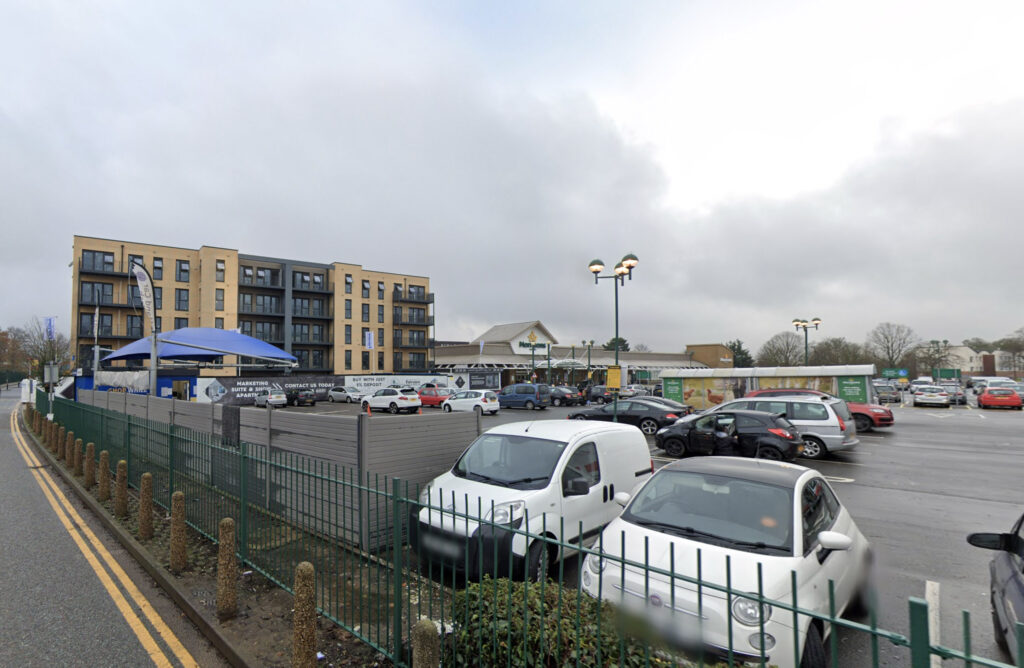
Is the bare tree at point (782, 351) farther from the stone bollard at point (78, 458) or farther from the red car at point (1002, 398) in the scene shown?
the stone bollard at point (78, 458)

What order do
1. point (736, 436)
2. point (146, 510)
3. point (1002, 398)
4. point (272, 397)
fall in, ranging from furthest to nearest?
point (1002, 398) → point (272, 397) → point (736, 436) → point (146, 510)

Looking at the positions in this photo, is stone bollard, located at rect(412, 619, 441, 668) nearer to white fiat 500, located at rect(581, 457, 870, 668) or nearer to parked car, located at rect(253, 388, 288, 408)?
white fiat 500, located at rect(581, 457, 870, 668)

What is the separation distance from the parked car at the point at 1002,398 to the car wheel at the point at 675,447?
1225 inches

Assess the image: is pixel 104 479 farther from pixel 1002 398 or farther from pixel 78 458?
pixel 1002 398

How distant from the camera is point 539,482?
17.8 ft

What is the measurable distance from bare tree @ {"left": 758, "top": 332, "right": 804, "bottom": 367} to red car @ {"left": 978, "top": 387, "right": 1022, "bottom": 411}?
3497cm

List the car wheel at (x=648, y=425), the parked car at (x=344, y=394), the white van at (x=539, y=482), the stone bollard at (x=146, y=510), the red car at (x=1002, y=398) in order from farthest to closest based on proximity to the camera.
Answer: the parked car at (x=344, y=394) < the red car at (x=1002, y=398) < the car wheel at (x=648, y=425) < the stone bollard at (x=146, y=510) < the white van at (x=539, y=482)

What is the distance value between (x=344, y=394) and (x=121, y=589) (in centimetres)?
3199

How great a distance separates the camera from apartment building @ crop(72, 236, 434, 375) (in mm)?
48438

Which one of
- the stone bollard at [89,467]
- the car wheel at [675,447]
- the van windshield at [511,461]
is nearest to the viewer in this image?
the van windshield at [511,461]

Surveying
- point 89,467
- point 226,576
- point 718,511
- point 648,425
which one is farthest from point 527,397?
point 226,576

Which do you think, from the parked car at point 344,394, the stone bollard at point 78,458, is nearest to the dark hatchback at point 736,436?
the stone bollard at point 78,458

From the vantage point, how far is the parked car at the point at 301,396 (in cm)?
3284

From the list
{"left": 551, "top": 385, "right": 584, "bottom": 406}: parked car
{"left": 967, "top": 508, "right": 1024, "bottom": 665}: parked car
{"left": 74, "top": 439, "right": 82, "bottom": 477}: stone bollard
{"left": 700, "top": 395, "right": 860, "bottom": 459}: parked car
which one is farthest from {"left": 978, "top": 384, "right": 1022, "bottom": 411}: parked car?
{"left": 74, "top": 439, "right": 82, "bottom": 477}: stone bollard
